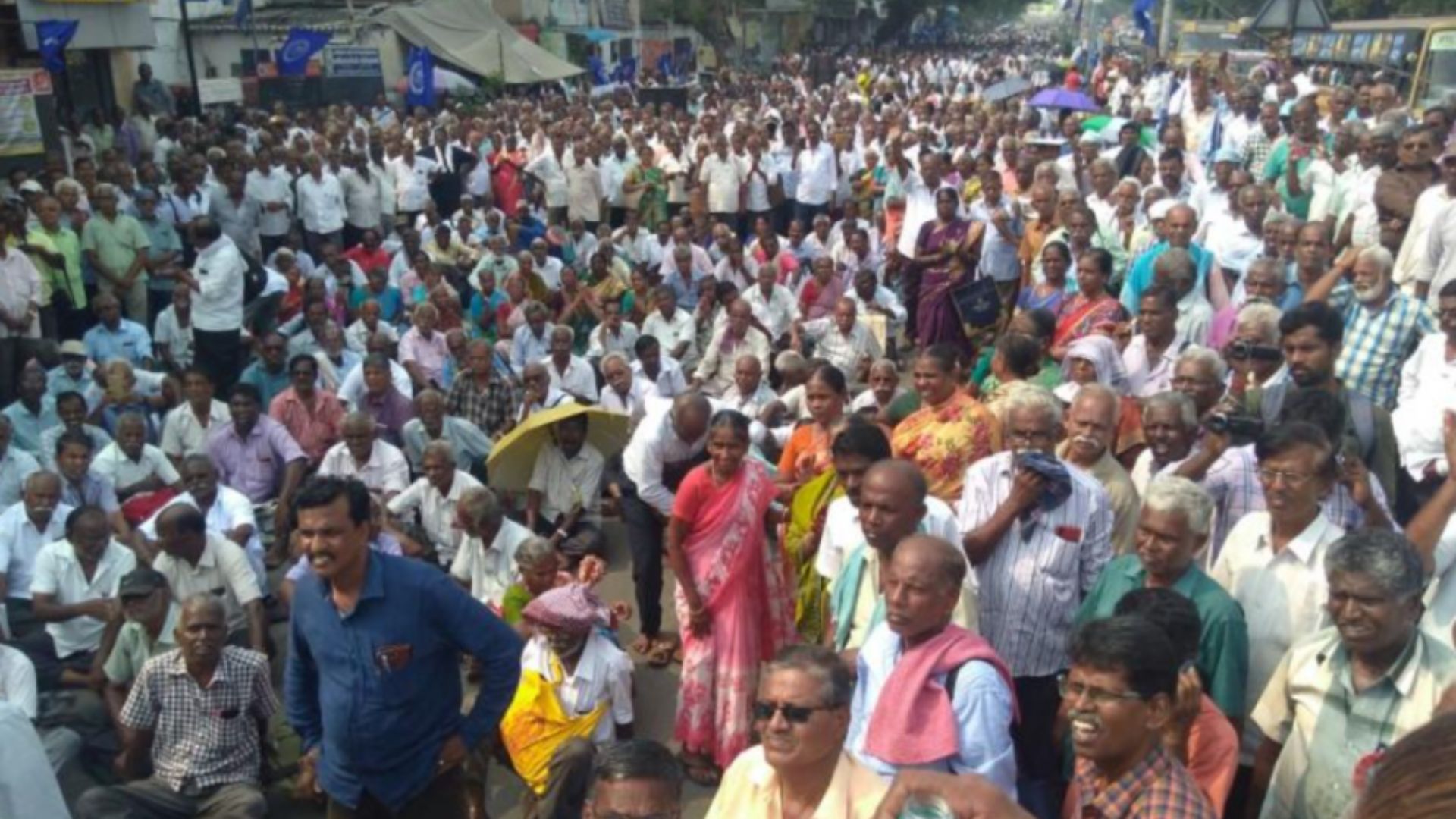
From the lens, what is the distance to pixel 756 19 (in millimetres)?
48344

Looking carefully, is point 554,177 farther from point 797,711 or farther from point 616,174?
point 797,711

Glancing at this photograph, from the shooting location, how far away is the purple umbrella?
1708cm

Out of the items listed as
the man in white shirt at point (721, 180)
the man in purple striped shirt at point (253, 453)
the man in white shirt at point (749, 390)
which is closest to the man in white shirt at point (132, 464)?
the man in purple striped shirt at point (253, 453)

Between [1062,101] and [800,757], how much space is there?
16191 millimetres

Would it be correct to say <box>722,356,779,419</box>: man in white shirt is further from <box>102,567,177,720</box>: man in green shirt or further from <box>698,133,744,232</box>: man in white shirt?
<box>698,133,744,232</box>: man in white shirt

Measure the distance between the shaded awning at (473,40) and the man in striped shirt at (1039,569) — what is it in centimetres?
2308

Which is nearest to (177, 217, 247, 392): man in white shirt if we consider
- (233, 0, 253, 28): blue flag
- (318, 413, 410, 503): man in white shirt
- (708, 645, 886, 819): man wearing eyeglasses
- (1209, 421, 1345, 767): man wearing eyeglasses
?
(318, 413, 410, 503): man in white shirt

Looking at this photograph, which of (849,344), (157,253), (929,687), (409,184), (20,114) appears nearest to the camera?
(929,687)

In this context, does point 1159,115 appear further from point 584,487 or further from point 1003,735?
point 1003,735

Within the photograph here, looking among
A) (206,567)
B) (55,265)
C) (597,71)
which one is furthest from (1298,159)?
(597,71)

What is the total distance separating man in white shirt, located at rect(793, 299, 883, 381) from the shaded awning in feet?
59.7

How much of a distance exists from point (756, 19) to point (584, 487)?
44.6 meters

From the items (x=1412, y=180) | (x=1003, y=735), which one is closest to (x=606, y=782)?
(x=1003, y=735)

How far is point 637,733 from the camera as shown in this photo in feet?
17.4
